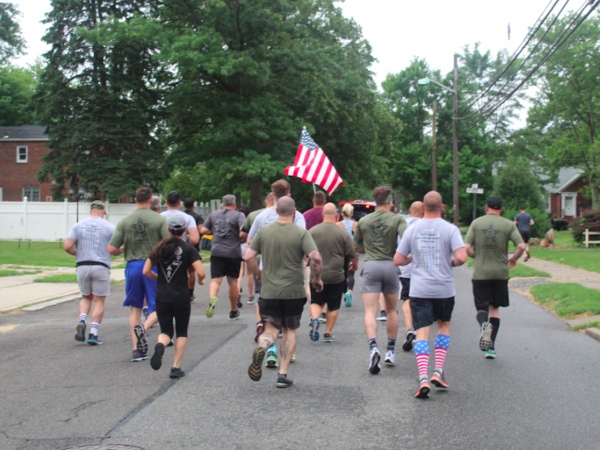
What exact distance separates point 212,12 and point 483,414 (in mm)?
32145

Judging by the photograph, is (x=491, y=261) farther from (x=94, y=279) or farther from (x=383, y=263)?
(x=94, y=279)

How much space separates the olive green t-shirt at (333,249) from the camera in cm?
870

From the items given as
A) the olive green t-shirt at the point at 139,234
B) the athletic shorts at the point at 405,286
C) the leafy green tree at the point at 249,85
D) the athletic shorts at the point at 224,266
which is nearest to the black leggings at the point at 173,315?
the olive green t-shirt at the point at 139,234

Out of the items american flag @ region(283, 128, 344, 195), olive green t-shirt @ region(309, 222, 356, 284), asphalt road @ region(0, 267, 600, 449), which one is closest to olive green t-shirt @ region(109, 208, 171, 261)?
asphalt road @ region(0, 267, 600, 449)

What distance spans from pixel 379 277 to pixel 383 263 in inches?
6.2

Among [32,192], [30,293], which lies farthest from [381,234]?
[32,192]

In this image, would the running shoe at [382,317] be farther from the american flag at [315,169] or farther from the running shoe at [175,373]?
the american flag at [315,169]

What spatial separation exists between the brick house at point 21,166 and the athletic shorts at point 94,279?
153ft

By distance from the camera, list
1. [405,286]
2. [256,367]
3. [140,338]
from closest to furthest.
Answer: [256,367] → [140,338] → [405,286]

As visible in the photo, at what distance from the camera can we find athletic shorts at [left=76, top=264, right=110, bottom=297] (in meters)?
9.20

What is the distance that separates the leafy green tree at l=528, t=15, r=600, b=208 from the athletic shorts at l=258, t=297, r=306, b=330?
4854 cm

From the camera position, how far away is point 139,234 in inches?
336

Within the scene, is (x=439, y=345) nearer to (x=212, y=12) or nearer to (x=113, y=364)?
(x=113, y=364)

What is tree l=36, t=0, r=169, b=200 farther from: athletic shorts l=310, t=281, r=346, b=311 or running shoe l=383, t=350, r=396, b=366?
running shoe l=383, t=350, r=396, b=366
